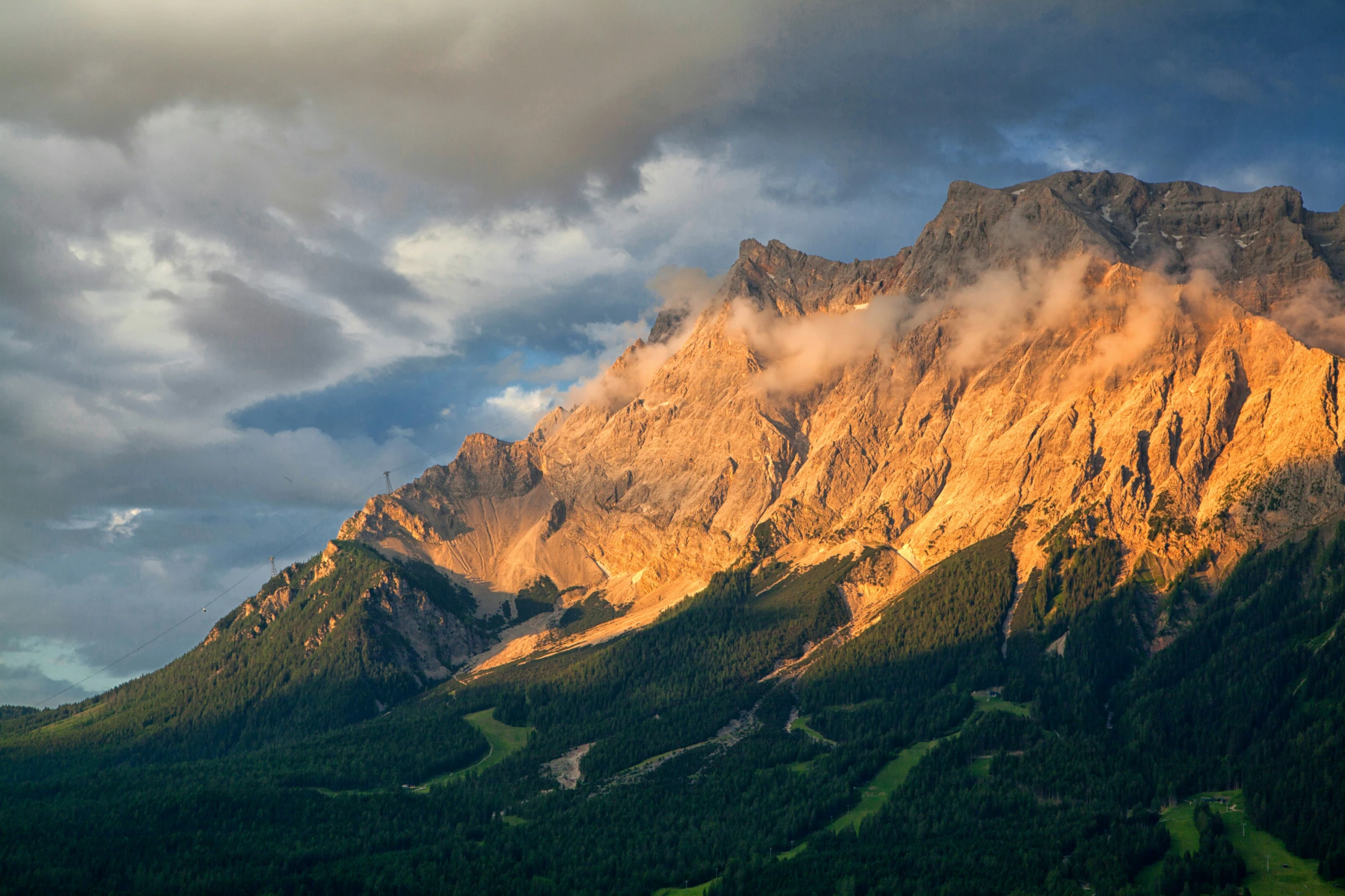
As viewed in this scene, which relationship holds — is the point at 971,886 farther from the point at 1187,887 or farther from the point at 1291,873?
the point at 1291,873

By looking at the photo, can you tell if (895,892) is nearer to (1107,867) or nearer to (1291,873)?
(1107,867)

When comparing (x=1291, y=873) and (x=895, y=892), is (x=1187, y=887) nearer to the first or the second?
(x=1291, y=873)

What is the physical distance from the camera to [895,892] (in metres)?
200

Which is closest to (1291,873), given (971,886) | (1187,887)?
(1187,887)

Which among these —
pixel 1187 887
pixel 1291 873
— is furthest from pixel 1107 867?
pixel 1291 873

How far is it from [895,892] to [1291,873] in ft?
199

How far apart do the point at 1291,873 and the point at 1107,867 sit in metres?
27.1

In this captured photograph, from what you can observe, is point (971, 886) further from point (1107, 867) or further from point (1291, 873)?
point (1291, 873)

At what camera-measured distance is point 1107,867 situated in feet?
654

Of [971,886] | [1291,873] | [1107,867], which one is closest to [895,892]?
[971,886]

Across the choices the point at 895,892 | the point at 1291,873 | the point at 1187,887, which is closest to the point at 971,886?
the point at 895,892

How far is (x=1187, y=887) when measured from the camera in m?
190

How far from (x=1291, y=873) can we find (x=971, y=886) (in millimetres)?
48908

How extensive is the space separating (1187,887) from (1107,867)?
1261 cm
